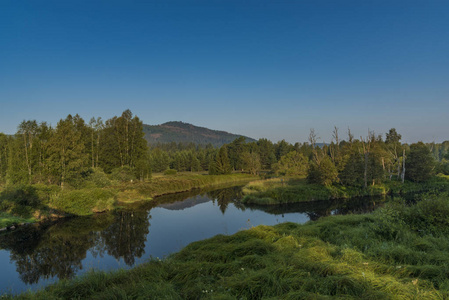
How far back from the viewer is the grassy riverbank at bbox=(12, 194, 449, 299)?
455 centimetres

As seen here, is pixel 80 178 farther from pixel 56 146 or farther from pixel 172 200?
pixel 172 200

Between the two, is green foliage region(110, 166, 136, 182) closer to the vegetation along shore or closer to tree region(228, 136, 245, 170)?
the vegetation along shore

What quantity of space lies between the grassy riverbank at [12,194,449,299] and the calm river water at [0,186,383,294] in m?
3.91

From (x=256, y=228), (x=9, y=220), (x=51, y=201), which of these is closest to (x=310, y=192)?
(x=256, y=228)

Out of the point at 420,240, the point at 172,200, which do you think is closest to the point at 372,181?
the point at 172,200

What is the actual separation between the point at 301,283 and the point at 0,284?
1188 centimetres

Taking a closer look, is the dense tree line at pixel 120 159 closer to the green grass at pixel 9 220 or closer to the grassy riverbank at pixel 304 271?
the green grass at pixel 9 220

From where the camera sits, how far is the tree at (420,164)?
36.5 metres

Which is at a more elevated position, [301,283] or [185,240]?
[301,283]

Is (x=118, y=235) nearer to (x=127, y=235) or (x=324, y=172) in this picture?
(x=127, y=235)

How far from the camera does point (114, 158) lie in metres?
35.7

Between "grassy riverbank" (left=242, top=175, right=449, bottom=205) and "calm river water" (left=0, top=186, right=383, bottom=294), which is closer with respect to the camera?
"calm river water" (left=0, top=186, right=383, bottom=294)

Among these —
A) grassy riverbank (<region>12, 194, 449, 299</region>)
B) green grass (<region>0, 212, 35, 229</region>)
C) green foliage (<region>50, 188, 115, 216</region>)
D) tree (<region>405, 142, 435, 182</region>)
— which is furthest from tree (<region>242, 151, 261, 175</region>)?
grassy riverbank (<region>12, 194, 449, 299</region>)

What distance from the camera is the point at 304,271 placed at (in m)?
5.34
